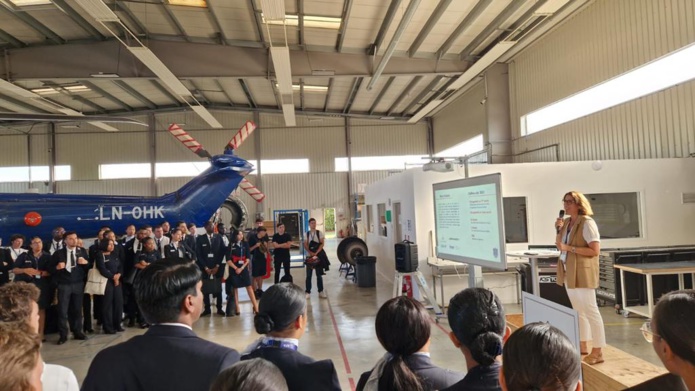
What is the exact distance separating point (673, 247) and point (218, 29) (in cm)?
938

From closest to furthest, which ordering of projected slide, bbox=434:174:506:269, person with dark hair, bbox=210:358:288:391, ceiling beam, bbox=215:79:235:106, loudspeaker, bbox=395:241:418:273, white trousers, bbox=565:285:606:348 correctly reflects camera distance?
person with dark hair, bbox=210:358:288:391 → white trousers, bbox=565:285:606:348 → projected slide, bbox=434:174:506:269 → loudspeaker, bbox=395:241:418:273 → ceiling beam, bbox=215:79:235:106

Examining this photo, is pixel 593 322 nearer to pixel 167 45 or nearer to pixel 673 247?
pixel 673 247

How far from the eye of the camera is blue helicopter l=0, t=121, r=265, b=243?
645 centimetres

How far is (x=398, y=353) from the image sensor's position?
4.56 feet

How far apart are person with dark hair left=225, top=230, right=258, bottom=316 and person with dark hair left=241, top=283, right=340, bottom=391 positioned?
4.88 metres

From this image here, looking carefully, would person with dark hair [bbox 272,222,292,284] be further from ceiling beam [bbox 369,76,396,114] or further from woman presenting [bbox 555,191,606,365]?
ceiling beam [bbox 369,76,396,114]

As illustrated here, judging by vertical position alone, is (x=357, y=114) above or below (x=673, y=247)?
above

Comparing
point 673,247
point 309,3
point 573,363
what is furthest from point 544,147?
point 573,363

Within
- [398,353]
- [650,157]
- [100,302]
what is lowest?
[100,302]

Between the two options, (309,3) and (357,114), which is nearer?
(309,3)

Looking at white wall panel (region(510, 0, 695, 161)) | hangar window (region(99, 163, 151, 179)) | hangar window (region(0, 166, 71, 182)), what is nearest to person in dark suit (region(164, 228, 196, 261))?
white wall panel (region(510, 0, 695, 161))

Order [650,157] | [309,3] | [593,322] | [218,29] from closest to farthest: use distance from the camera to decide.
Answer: [593,322] → [650,157] → [309,3] → [218,29]

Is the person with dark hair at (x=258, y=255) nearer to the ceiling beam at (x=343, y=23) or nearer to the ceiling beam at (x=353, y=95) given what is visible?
Result: the ceiling beam at (x=343, y=23)

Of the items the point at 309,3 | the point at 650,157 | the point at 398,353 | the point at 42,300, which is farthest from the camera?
the point at 309,3
